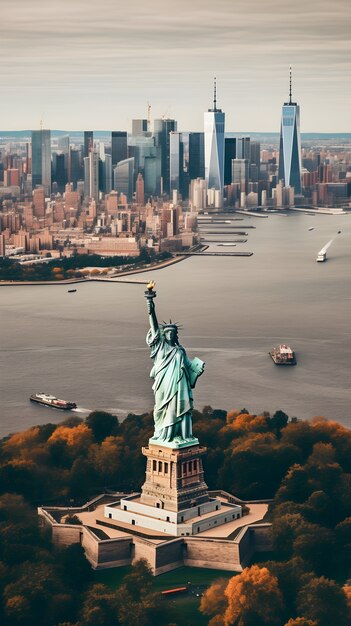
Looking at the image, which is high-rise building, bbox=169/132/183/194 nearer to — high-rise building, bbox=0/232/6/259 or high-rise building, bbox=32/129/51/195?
high-rise building, bbox=32/129/51/195

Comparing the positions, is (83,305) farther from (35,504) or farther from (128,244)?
(35,504)

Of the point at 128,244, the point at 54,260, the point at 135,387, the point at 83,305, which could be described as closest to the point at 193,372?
the point at 135,387

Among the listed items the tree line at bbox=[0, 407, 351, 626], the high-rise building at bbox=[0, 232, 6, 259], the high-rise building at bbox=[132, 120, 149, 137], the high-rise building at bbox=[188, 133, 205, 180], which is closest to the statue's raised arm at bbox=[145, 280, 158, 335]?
the tree line at bbox=[0, 407, 351, 626]

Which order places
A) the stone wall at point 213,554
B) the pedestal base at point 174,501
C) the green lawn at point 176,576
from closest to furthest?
the green lawn at point 176,576, the stone wall at point 213,554, the pedestal base at point 174,501

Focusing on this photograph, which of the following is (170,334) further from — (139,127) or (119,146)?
(139,127)

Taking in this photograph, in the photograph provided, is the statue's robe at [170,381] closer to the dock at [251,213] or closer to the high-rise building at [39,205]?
the high-rise building at [39,205]

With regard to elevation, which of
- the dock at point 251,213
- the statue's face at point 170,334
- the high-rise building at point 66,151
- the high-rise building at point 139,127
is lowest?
the dock at point 251,213

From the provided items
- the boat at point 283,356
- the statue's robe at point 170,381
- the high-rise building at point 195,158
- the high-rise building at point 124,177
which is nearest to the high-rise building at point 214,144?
the high-rise building at point 195,158
